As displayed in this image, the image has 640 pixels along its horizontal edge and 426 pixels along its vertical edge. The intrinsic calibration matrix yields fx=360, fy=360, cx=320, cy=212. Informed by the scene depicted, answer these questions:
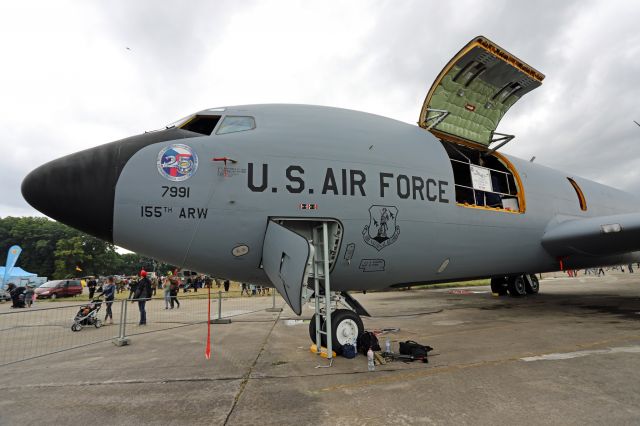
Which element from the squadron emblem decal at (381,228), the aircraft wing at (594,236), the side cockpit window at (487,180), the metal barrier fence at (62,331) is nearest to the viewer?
the squadron emblem decal at (381,228)

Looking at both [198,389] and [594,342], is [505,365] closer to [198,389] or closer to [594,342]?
[594,342]

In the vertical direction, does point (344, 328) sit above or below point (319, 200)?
below

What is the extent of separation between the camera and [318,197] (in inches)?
254

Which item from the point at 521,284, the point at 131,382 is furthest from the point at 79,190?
the point at 521,284

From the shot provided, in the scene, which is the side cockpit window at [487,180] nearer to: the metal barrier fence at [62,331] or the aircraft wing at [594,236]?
the aircraft wing at [594,236]

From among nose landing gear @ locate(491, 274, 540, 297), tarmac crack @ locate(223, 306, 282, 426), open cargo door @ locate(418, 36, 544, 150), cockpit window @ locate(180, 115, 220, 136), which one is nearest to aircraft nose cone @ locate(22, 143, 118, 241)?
cockpit window @ locate(180, 115, 220, 136)

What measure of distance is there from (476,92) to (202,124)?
6.73 meters

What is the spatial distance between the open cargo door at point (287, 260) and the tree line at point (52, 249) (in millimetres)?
85001

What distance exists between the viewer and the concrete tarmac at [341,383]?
4133 mm

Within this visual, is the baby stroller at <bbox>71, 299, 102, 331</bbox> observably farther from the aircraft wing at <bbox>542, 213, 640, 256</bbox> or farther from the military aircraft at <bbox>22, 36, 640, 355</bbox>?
the aircraft wing at <bbox>542, 213, 640, 256</bbox>

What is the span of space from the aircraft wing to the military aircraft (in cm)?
9

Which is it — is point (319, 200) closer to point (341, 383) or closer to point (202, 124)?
point (202, 124)

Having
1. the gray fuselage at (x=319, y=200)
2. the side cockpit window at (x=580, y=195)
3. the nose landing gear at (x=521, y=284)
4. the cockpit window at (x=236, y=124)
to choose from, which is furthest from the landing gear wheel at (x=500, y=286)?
the cockpit window at (x=236, y=124)

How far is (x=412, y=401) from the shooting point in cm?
446
